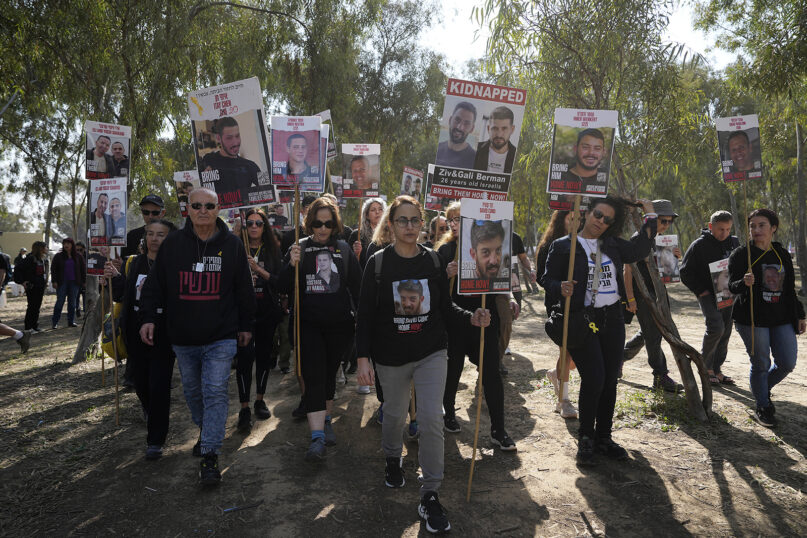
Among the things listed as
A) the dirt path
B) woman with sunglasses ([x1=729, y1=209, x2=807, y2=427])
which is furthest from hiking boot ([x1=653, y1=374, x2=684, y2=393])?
woman with sunglasses ([x1=729, y1=209, x2=807, y2=427])

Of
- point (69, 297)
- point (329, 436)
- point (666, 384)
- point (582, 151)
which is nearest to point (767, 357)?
point (666, 384)

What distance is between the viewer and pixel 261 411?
5.73m

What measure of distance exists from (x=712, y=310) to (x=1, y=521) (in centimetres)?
701

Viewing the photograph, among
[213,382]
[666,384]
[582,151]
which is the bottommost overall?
[666,384]

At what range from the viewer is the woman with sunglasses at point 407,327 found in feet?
11.7

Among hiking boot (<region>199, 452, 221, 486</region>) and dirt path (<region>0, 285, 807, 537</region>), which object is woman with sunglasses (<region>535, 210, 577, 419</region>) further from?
hiking boot (<region>199, 452, 221, 486</region>)

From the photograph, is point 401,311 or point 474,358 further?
point 474,358

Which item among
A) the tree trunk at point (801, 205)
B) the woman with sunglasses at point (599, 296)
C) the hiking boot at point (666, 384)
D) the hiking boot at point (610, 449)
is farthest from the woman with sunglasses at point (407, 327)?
the tree trunk at point (801, 205)

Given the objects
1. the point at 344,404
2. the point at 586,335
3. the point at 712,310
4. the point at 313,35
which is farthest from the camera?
the point at 313,35

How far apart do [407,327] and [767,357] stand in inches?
150

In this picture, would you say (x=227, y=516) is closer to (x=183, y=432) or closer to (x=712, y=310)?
(x=183, y=432)

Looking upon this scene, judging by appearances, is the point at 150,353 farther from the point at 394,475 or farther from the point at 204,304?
the point at 394,475

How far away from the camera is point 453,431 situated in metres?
5.27

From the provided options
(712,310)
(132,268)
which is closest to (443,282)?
(132,268)
